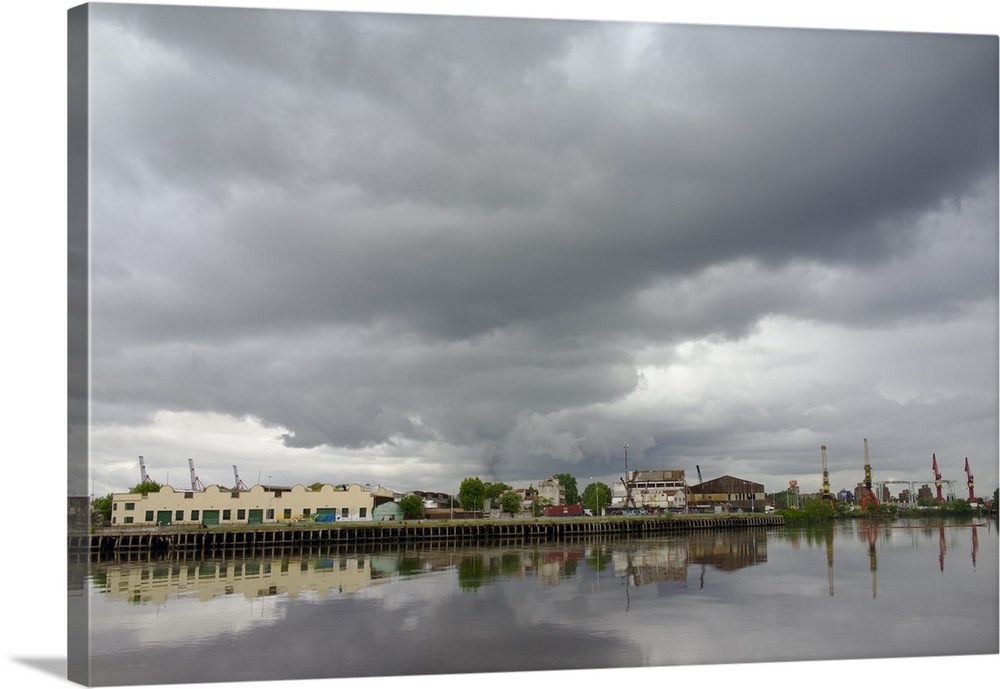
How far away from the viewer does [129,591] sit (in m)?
20.2

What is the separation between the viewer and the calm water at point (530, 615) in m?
10.5

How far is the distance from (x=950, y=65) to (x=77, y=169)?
11347mm

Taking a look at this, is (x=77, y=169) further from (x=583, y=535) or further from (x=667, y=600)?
(x=583, y=535)

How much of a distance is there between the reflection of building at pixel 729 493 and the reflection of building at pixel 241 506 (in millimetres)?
39327

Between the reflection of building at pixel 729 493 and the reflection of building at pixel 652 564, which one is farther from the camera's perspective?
the reflection of building at pixel 729 493

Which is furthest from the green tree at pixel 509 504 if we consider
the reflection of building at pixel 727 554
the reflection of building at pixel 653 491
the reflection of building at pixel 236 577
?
the reflection of building at pixel 236 577

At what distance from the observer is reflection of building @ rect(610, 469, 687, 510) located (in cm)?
7279

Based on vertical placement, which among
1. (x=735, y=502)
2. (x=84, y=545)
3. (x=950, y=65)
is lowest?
(x=735, y=502)

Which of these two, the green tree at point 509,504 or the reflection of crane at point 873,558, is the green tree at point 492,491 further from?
the reflection of crane at point 873,558

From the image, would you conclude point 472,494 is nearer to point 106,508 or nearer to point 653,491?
point 653,491

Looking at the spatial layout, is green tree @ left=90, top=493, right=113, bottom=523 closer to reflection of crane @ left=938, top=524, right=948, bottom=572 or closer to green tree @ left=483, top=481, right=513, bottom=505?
green tree @ left=483, top=481, right=513, bottom=505

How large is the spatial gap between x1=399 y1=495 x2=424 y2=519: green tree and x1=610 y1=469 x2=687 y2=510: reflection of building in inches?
900

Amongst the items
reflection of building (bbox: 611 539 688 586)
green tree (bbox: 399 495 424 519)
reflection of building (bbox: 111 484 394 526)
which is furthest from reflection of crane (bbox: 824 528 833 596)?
green tree (bbox: 399 495 424 519)

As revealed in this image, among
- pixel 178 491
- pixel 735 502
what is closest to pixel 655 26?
pixel 178 491
